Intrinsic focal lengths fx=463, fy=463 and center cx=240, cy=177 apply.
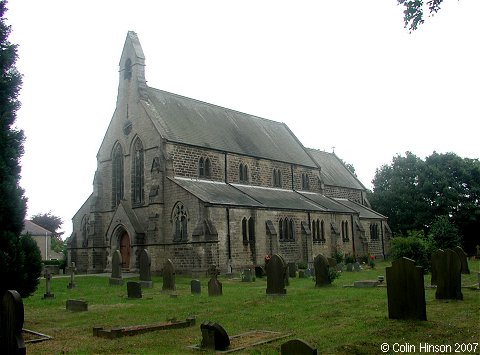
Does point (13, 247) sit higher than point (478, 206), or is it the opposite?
point (478, 206)

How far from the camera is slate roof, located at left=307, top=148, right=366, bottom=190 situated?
49.3m

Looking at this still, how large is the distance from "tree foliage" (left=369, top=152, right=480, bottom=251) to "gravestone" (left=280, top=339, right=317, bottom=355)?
150ft

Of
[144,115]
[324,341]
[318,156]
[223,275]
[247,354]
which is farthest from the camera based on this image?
[318,156]

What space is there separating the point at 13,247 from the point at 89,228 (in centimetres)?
2394

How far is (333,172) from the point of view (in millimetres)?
51625

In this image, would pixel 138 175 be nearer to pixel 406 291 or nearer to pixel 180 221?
pixel 180 221

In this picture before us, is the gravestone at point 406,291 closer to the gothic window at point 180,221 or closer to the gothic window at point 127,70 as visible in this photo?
the gothic window at point 180,221

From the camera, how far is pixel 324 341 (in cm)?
886

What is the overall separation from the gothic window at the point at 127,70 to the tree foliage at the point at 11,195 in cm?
2310

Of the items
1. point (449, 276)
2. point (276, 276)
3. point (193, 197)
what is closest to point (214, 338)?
point (449, 276)

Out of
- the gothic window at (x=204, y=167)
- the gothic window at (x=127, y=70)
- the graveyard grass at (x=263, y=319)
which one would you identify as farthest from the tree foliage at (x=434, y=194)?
the graveyard grass at (x=263, y=319)

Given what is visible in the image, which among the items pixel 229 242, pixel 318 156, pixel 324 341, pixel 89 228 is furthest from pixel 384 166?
pixel 324 341

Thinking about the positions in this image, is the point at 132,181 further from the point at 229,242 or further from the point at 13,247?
the point at 13,247

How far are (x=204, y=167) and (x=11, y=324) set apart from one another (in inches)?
1037
